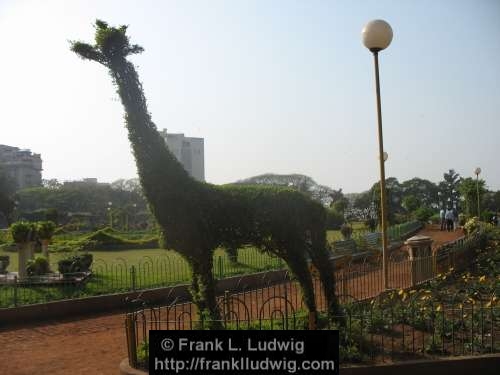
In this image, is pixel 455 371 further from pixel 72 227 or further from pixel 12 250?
pixel 72 227

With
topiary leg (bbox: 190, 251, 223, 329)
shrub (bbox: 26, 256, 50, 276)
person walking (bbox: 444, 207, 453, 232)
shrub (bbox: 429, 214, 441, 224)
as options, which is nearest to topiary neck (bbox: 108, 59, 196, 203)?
topiary leg (bbox: 190, 251, 223, 329)

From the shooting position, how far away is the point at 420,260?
34.3 ft

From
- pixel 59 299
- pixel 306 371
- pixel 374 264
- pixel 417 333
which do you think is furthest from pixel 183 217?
pixel 374 264

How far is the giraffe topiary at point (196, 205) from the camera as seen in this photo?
6.32 meters

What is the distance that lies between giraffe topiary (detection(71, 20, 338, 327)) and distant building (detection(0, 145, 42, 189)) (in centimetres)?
8780

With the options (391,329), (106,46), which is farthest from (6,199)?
(391,329)

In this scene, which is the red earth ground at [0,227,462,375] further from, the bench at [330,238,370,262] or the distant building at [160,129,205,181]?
the distant building at [160,129,205,181]

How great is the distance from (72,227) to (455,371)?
3882cm

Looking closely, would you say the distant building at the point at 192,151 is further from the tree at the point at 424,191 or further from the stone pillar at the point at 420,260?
the stone pillar at the point at 420,260

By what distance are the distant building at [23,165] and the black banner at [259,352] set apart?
90.8 meters

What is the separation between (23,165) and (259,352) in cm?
9391

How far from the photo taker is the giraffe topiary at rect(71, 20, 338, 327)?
20.7ft

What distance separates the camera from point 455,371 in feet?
17.8

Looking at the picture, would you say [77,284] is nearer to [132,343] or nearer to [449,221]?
[132,343]
